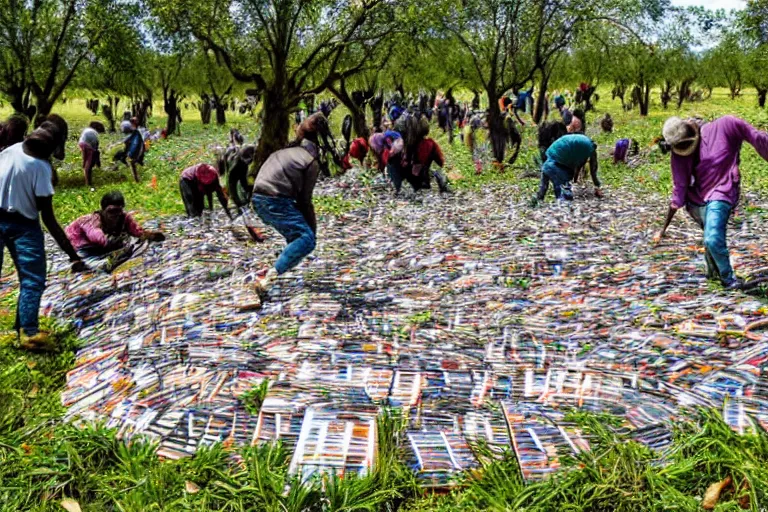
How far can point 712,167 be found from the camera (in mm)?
6129

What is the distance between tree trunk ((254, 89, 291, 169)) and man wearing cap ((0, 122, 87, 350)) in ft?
35.7

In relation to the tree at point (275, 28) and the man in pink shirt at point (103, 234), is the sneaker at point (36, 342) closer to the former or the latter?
the man in pink shirt at point (103, 234)

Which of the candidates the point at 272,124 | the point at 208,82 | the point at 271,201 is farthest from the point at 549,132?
the point at 208,82

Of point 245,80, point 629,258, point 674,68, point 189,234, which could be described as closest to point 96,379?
point 189,234

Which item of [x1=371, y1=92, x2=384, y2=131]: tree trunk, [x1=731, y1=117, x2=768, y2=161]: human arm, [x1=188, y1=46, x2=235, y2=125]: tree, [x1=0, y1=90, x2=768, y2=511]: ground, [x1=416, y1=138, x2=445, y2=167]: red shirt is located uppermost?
[x1=188, y1=46, x2=235, y2=125]: tree

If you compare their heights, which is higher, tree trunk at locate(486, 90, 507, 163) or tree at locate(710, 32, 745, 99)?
tree at locate(710, 32, 745, 99)

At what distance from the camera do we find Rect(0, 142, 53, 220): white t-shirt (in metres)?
5.56

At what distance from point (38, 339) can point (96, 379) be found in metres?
1.00

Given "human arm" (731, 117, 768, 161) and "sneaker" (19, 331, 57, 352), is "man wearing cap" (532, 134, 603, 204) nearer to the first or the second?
"human arm" (731, 117, 768, 161)

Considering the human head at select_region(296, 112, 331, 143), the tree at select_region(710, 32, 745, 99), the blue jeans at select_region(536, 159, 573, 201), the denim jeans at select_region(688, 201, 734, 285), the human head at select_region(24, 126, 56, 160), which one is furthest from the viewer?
the tree at select_region(710, 32, 745, 99)

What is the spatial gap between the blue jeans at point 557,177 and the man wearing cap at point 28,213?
907cm

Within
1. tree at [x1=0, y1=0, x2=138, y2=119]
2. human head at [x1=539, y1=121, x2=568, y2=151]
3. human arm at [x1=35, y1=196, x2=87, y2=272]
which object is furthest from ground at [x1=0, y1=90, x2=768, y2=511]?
tree at [x1=0, y1=0, x2=138, y2=119]

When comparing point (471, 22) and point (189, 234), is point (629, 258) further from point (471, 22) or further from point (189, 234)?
point (471, 22)

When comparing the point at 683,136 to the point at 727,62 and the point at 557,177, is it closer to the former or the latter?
the point at 557,177
